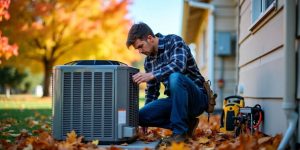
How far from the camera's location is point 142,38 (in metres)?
3.27

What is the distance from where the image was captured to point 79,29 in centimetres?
1644

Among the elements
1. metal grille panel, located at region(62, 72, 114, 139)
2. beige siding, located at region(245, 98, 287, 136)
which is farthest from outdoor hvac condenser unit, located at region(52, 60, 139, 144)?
beige siding, located at region(245, 98, 287, 136)

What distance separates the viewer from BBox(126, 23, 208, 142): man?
10.4 ft

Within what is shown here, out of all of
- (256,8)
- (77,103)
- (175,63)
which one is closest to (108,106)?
(77,103)

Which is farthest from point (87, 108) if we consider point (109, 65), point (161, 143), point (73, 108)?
point (161, 143)

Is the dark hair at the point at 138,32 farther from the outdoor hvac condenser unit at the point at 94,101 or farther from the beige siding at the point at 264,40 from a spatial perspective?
the beige siding at the point at 264,40

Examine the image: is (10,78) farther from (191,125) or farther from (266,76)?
(266,76)

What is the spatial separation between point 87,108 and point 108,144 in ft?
0.94

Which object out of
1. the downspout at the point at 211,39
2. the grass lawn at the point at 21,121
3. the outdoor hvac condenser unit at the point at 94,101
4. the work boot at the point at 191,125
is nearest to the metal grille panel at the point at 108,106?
the outdoor hvac condenser unit at the point at 94,101

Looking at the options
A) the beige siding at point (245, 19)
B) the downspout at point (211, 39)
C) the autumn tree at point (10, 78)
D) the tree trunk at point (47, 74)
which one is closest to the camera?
the beige siding at point (245, 19)

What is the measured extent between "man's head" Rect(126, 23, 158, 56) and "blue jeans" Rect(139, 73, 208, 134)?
32cm

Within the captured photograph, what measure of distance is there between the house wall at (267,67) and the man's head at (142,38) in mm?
890

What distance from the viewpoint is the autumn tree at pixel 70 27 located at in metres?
16.0

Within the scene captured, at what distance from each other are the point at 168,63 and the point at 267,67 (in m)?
0.91
